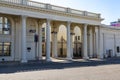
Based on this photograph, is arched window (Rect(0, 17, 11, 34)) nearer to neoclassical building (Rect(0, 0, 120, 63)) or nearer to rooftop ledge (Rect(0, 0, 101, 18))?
neoclassical building (Rect(0, 0, 120, 63))

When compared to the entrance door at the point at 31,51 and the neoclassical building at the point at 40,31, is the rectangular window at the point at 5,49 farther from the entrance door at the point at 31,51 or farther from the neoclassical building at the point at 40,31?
the entrance door at the point at 31,51

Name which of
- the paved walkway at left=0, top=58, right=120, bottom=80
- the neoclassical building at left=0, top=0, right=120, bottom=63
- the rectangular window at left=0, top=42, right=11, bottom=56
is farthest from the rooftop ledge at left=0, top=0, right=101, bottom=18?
the paved walkway at left=0, top=58, right=120, bottom=80

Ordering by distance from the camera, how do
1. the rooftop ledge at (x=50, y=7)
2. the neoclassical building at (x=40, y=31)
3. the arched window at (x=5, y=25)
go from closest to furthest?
the rooftop ledge at (x=50, y=7) < the neoclassical building at (x=40, y=31) < the arched window at (x=5, y=25)

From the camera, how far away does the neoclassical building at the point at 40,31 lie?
38.6m

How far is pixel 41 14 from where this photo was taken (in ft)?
135

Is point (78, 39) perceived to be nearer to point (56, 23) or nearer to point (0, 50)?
point (56, 23)

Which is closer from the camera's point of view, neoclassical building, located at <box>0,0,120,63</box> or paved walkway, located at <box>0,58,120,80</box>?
paved walkway, located at <box>0,58,120,80</box>

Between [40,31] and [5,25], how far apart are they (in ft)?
24.6

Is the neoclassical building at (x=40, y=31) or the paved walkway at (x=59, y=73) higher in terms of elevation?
the neoclassical building at (x=40, y=31)

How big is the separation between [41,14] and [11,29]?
5.19m

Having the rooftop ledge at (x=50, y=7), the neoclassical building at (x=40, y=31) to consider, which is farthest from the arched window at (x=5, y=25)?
the rooftop ledge at (x=50, y=7)

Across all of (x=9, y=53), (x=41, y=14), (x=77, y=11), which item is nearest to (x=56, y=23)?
(x=77, y=11)

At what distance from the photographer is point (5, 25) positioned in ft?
131

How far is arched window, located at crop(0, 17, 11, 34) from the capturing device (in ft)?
129
